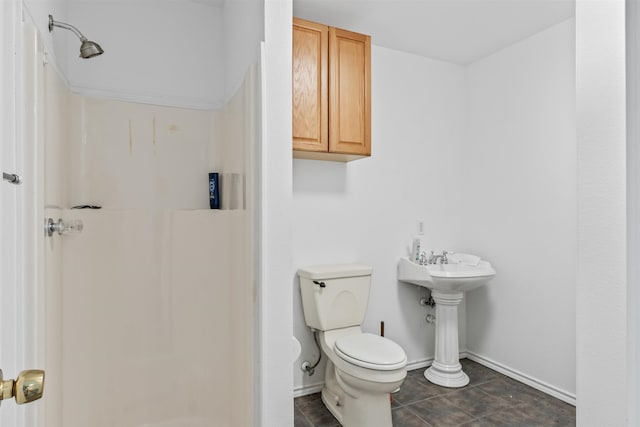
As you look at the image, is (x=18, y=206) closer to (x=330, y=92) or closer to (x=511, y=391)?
(x=330, y=92)

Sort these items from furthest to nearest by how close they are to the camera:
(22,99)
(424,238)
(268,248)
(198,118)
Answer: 1. (424,238)
2. (198,118)
3. (268,248)
4. (22,99)

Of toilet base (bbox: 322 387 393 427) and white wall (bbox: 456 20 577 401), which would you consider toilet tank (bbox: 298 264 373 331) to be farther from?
white wall (bbox: 456 20 577 401)

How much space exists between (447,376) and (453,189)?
4.72ft

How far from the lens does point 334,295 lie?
2289 mm

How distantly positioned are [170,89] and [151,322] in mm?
1280

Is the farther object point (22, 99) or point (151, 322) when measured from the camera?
point (151, 322)

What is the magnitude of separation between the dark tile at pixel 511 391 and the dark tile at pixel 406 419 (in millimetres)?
626

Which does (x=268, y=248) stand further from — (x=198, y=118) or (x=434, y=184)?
(x=434, y=184)

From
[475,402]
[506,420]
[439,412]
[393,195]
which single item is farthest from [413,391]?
[393,195]

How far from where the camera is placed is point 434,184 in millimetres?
2994

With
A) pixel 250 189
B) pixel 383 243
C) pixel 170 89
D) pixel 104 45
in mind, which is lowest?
pixel 383 243

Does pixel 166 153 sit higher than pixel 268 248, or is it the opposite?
pixel 166 153

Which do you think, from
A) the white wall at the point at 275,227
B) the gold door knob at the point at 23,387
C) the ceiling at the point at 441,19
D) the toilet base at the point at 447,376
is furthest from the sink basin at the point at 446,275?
the gold door knob at the point at 23,387

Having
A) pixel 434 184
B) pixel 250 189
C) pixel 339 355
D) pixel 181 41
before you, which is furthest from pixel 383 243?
pixel 181 41
